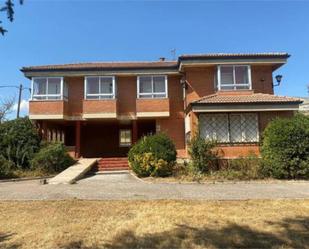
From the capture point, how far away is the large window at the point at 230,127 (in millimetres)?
19094

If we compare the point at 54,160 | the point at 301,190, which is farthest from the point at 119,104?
the point at 301,190

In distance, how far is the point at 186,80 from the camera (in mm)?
22828

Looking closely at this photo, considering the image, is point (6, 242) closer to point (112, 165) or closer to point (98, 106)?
point (112, 165)

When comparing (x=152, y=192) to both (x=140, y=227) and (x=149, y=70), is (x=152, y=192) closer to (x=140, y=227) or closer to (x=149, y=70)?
(x=140, y=227)

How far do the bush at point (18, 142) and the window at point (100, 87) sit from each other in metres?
4.58

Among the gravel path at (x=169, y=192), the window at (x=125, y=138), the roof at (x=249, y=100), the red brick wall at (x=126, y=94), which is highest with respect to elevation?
the red brick wall at (x=126, y=94)

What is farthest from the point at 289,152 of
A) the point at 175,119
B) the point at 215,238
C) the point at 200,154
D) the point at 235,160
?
the point at 215,238

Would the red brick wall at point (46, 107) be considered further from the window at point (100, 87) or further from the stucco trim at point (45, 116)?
the window at point (100, 87)

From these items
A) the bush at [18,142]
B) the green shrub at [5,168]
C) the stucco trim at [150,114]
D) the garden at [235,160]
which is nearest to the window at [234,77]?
the stucco trim at [150,114]

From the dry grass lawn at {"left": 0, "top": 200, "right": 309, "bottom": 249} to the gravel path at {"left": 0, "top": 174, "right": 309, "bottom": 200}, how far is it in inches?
38.5

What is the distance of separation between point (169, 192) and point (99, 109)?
1243cm

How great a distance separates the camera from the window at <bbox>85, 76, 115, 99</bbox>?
23359mm

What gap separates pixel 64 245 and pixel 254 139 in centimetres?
1501

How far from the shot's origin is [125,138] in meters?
27.5
